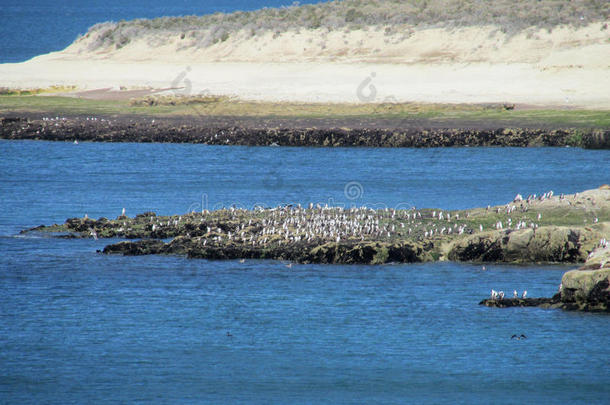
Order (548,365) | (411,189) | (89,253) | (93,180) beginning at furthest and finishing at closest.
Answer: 1. (93,180)
2. (411,189)
3. (89,253)
4. (548,365)

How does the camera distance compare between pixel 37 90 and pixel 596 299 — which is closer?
pixel 596 299

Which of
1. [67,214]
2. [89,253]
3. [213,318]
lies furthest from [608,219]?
[67,214]

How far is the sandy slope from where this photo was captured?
208ft

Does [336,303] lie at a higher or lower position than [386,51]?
lower

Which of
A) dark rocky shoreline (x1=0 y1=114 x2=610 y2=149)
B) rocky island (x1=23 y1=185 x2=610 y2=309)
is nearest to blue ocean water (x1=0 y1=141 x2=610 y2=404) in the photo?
rocky island (x1=23 y1=185 x2=610 y2=309)

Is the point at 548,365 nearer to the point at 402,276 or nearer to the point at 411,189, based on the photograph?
the point at 402,276

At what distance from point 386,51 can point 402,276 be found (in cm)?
4851

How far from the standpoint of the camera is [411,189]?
141 feet

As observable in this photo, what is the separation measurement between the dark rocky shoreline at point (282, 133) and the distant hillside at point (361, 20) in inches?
792

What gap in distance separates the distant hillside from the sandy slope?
873 millimetres

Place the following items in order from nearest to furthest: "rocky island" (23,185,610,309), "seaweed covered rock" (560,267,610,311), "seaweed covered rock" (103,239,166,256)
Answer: "seaweed covered rock" (560,267,610,311) < "rocky island" (23,185,610,309) < "seaweed covered rock" (103,239,166,256)

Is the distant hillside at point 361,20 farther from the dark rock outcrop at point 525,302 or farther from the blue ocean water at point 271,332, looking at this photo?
the dark rock outcrop at point 525,302

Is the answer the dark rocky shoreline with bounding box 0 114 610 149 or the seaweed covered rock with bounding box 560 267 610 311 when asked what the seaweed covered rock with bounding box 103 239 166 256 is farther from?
the dark rocky shoreline with bounding box 0 114 610 149

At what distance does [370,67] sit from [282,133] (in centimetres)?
1737
